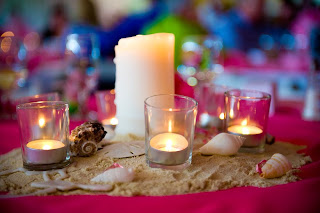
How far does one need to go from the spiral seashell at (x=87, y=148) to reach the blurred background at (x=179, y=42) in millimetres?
653

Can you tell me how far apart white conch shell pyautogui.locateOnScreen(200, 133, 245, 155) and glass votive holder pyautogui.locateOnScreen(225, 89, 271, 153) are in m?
0.05

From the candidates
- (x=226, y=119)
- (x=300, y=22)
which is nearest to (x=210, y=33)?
(x=300, y=22)

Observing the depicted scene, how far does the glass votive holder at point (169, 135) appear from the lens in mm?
638

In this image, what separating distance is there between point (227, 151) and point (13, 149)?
55 centimetres

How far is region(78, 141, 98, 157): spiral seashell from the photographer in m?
0.71

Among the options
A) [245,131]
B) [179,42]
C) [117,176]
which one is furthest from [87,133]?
[179,42]

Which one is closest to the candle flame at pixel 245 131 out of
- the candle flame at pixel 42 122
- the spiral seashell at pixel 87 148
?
the spiral seashell at pixel 87 148

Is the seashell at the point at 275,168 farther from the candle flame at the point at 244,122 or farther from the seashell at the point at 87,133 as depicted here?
the seashell at the point at 87,133

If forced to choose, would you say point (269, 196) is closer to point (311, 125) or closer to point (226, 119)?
point (226, 119)

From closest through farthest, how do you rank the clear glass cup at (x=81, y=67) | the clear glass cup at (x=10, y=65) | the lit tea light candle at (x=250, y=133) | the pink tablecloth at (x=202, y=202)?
the pink tablecloth at (x=202, y=202) → the lit tea light candle at (x=250, y=133) → the clear glass cup at (x=81, y=67) → the clear glass cup at (x=10, y=65)

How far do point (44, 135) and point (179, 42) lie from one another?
2384mm

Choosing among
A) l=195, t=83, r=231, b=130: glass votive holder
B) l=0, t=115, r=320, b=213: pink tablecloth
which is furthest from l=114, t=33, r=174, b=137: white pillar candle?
l=0, t=115, r=320, b=213: pink tablecloth

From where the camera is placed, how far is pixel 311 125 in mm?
1097

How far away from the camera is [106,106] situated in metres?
0.96
